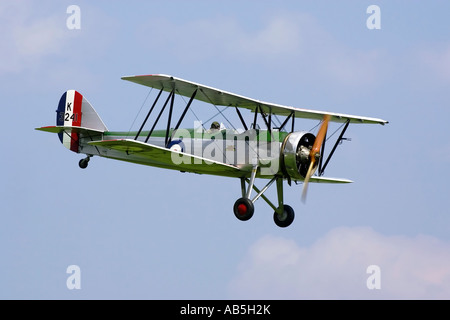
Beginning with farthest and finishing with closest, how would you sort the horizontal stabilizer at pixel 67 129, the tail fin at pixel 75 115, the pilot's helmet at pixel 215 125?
1. the tail fin at pixel 75 115
2. the horizontal stabilizer at pixel 67 129
3. the pilot's helmet at pixel 215 125

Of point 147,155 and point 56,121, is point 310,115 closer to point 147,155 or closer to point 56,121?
point 147,155

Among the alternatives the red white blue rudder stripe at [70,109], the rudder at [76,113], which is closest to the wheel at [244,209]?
the rudder at [76,113]

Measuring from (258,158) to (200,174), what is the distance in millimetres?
1727

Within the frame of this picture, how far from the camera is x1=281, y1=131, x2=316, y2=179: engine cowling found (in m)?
19.0

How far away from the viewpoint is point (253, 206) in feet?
61.1

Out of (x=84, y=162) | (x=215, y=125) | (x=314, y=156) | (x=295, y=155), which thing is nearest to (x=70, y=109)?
(x=84, y=162)

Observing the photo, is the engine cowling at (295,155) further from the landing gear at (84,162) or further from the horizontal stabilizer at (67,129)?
the landing gear at (84,162)

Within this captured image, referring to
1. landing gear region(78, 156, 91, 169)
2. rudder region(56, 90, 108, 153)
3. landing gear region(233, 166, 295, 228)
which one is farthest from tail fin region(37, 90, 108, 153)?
landing gear region(233, 166, 295, 228)

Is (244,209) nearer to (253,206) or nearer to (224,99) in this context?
(253,206)

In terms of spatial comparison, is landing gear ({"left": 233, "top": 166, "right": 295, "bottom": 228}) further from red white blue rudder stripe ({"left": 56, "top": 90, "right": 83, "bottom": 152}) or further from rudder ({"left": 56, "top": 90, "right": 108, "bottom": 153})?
red white blue rudder stripe ({"left": 56, "top": 90, "right": 83, "bottom": 152})

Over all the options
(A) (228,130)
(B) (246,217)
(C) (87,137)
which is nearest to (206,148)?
(A) (228,130)

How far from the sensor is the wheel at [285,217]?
66.1ft

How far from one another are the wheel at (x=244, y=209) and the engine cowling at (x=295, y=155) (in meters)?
1.18

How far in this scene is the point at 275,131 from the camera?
19312 millimetres
